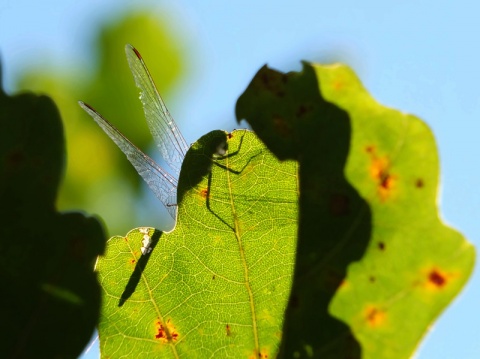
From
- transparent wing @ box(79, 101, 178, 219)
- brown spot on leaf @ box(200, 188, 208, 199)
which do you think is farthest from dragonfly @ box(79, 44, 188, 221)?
brown spot on leaf @ box(200, 188, 208, 199)

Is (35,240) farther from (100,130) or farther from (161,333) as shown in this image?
(100,130)

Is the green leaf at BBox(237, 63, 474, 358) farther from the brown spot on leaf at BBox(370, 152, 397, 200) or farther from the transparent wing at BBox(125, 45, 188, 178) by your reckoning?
the transparent wing at BBox(125, 45, 188, 178)

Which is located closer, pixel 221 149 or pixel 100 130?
pixel 221 149

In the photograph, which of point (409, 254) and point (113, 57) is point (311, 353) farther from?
point (113, 57)

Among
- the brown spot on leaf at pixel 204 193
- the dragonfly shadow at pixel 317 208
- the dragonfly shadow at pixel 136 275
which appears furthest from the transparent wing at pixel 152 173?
the dragonfly shadow at pixel 317 208

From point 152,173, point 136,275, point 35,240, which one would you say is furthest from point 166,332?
point 152,173

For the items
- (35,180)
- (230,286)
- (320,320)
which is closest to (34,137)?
(35,180)
